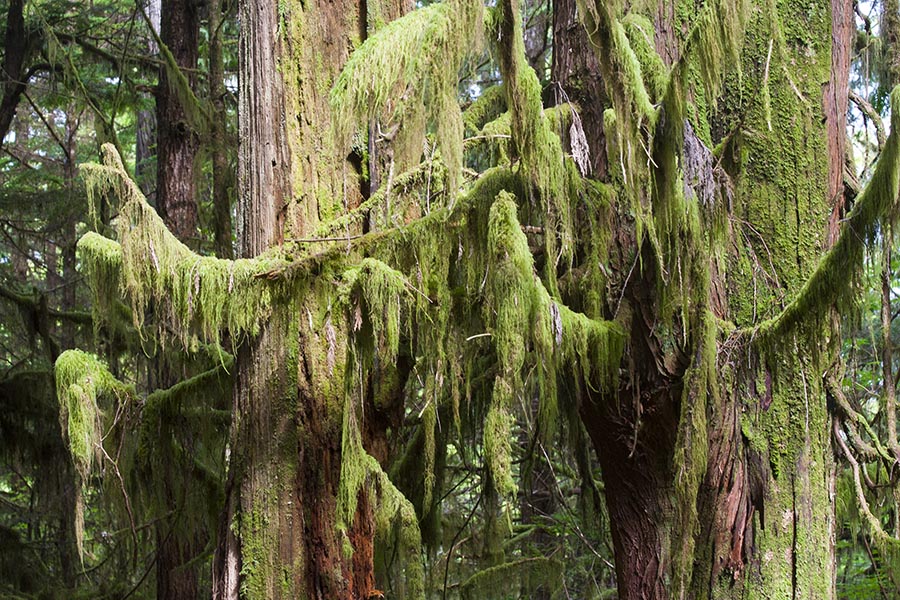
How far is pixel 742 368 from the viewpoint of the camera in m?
3.88

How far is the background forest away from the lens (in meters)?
3.79

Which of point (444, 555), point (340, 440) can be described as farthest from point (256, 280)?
point (444, 555)

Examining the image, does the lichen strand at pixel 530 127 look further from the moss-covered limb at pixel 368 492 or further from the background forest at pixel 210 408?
the moss-covered limb at pixel 368 492

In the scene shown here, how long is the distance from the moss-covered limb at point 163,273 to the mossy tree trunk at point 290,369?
141mm

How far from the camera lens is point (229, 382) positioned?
4188 mm

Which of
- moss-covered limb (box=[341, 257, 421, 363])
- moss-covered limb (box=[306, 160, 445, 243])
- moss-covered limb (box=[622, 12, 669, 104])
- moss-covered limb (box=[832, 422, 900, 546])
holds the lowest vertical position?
moss-covered limb (box=[832, 422, 900, 546])

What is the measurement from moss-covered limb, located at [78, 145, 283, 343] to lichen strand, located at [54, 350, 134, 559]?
467 mm

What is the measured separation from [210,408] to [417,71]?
2567mm

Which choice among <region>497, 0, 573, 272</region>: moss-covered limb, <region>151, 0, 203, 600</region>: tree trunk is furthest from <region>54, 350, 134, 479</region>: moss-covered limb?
<region>151, 0, 203, 600</region>: tree trunk

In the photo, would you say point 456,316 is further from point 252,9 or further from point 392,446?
point 252,9

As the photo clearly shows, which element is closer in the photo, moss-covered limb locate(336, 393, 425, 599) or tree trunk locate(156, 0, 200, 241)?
moss-covered limb locate(336, 393, 425, 599)

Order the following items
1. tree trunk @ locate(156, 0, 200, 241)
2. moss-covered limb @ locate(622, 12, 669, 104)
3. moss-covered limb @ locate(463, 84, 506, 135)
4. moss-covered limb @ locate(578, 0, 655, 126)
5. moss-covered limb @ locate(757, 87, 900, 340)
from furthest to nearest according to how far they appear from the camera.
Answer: tree trunk @ locate(156, 0, 200, 241) → moss-covered limb @ locate(463, 84, 506, 135) → moss-covered limb @ locate(622, 12, 669, 104) → moss-covered limb @ locate(578, 0, 655, 126) → moss-covered limb @ locate(757, 87, 900, 340)

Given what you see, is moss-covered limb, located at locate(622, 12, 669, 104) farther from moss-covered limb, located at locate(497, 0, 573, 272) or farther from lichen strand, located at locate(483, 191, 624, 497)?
lichen strand, located at locate(483, 191, 624, 497)

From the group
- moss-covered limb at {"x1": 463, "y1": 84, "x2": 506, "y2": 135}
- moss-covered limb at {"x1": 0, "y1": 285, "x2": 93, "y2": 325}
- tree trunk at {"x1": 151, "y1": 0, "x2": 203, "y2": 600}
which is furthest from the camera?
moss-covered limb at {"x1": 0, "y1": 285, "x2": 93, "y2": 325}
